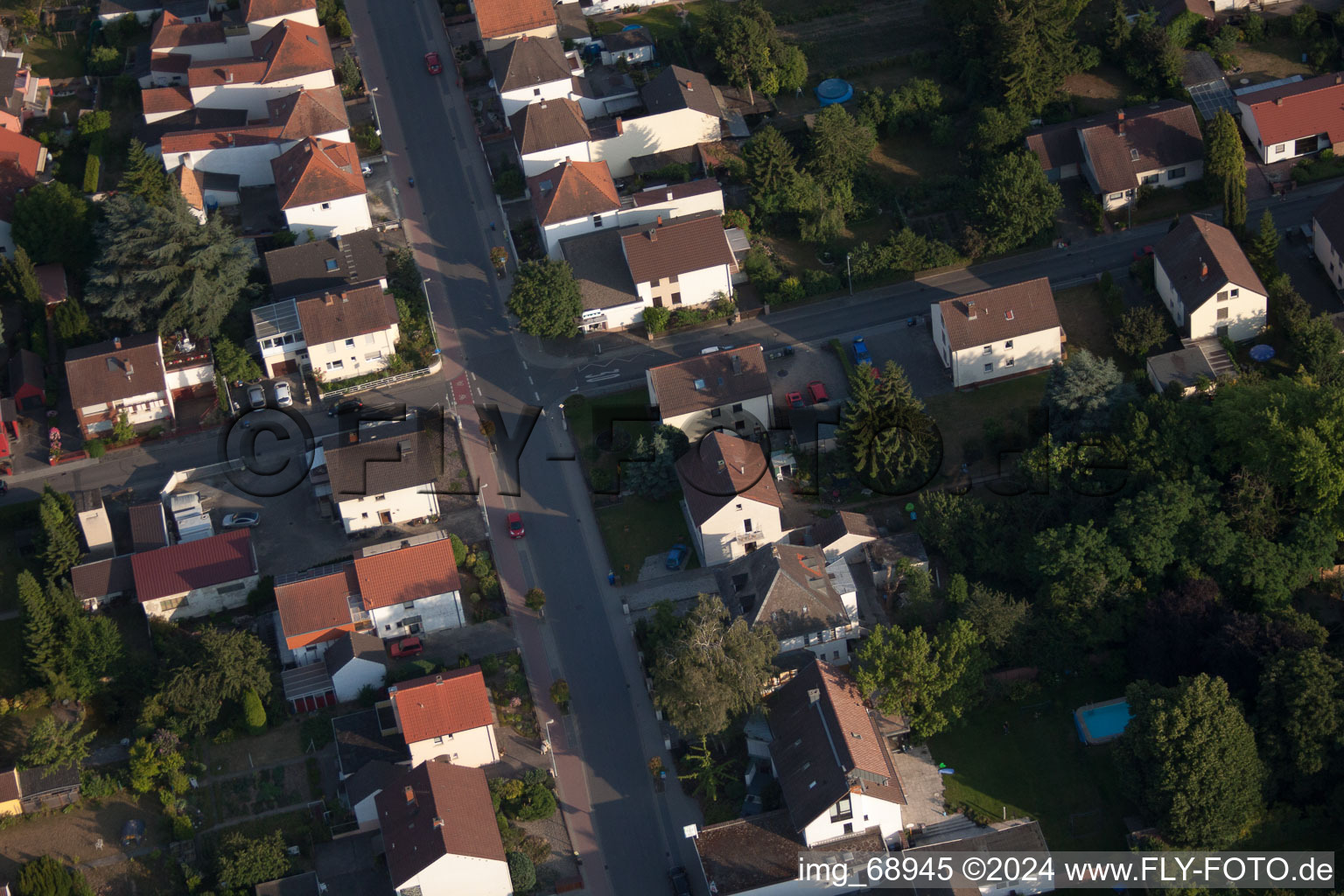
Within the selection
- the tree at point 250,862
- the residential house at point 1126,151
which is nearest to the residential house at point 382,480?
the tree at point 250,862

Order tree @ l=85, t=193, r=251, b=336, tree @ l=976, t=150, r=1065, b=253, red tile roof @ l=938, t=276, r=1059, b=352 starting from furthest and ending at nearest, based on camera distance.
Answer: tree @ l=976, t=150, r=1065, b=253 < tree @ l=85, t=193, r=251, b=336 < red tile roof @ l=938, t=276, r=1059, b=352

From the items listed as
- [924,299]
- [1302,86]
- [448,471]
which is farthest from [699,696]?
[1302,86]

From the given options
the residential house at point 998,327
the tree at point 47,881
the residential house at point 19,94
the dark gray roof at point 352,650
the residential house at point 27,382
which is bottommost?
the tree at point 47,881

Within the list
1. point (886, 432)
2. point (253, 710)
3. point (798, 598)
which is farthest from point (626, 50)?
point (253, 710)

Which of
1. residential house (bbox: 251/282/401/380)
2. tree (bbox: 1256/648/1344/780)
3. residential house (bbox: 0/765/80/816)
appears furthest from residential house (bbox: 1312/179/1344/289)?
residential house (bbox: 0/765/80/816)

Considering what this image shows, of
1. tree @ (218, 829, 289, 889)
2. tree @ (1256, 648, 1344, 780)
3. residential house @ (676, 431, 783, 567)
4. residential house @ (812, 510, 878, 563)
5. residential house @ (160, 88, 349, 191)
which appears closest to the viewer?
tree @ (1256, 648, 1344, 780)

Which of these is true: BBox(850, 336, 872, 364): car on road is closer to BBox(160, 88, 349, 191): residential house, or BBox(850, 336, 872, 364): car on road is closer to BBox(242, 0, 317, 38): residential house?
BBox(160, 88, 349, 191): residential house

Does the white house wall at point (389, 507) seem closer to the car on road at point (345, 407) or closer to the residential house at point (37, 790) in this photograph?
the car on road at point (345, 407)

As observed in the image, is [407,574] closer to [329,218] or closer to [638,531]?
[638,531]
